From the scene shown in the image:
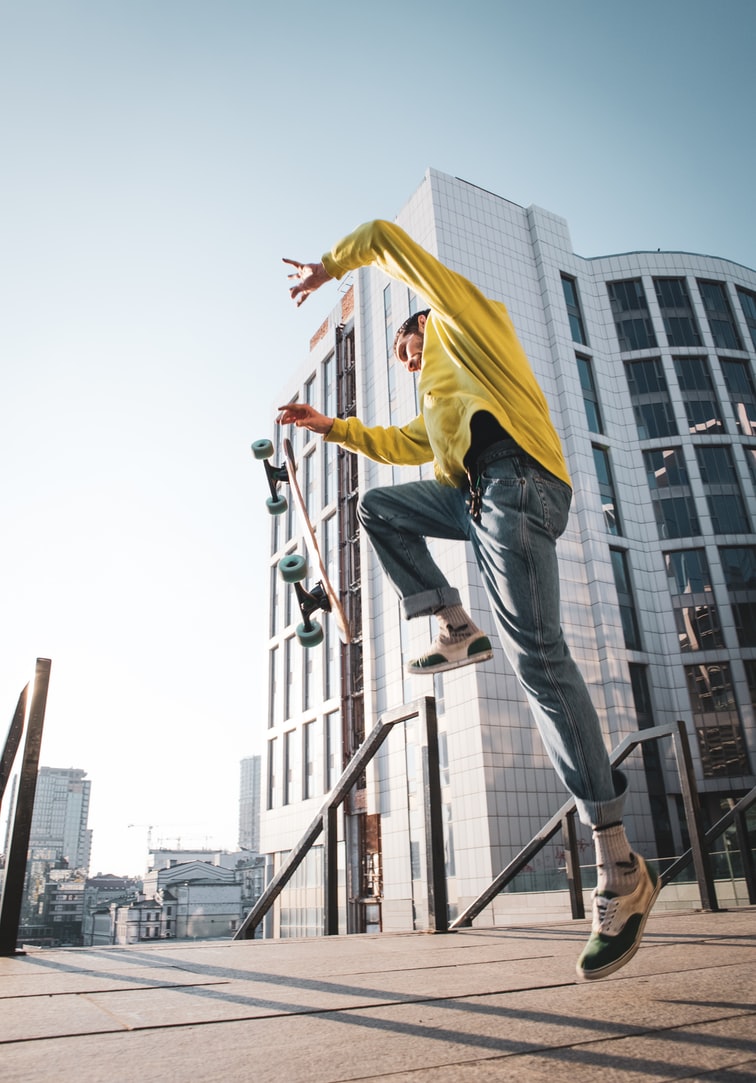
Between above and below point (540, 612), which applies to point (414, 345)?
above

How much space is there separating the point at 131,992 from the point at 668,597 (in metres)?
30.2

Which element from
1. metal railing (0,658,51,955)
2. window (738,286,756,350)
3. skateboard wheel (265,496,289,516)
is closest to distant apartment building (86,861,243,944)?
window (738,286,756,350)

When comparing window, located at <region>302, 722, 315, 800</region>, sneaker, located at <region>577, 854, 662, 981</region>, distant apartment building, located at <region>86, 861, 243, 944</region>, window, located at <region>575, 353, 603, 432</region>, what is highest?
window, located at <region>575, 353, 603, 432</region>

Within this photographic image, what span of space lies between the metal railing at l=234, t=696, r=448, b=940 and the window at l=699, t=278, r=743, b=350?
36.2 meters

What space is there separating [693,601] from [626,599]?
3.49m

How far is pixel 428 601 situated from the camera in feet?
8.70

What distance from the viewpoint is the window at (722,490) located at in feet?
103

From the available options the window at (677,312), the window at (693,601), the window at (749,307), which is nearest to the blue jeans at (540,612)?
the window at (693,601)

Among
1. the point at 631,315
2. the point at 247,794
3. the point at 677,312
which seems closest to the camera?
the point at 631,315

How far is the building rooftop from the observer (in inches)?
43.2

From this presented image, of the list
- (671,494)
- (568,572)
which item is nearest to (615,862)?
(568,572)

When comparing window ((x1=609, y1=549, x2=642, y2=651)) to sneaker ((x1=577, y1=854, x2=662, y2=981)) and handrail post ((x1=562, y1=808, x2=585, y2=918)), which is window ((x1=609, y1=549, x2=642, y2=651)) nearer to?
handrail post ((x1=562, y1=808, x2=585, y2=918))

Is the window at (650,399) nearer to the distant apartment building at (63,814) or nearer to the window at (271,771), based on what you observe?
the window at (271,771)

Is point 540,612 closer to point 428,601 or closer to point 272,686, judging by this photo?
point 428,601
